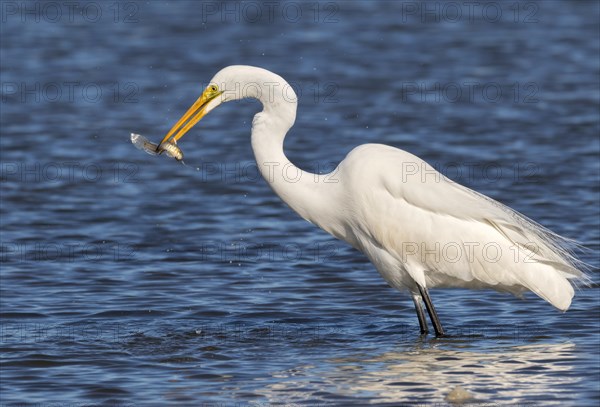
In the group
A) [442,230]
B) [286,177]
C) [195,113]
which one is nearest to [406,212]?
[442,230]

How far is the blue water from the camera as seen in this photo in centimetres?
799

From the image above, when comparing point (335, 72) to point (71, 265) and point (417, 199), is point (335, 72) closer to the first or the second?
point (71, 265)

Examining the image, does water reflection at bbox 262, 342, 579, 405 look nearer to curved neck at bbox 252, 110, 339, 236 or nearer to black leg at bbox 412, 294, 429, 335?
black leg at bbox 412, 294, 429, 335

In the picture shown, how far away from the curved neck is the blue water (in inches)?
35.2

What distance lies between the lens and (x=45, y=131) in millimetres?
16594

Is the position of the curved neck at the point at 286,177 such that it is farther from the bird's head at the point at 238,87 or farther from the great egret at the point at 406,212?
the bird's head at the point at 238,87

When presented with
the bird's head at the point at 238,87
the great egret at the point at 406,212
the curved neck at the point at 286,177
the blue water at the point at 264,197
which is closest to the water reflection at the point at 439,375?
the blue water at the point at 264,197

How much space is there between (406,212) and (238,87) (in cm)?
144

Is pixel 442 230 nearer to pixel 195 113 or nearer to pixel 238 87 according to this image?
pixel 238 87

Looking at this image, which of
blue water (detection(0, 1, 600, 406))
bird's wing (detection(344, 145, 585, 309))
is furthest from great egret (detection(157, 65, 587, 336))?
blue water (detection(0, 1, 600, 406))

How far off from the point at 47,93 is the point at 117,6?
7.43 metres

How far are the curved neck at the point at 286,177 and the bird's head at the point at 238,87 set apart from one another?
13 centimetres

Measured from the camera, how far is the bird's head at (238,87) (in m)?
8.55

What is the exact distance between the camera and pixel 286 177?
8.77m
